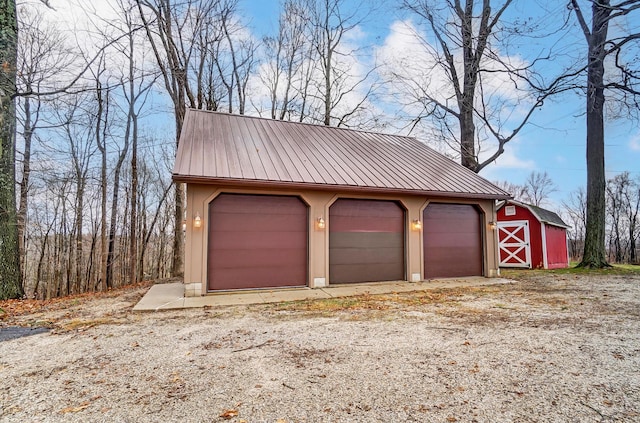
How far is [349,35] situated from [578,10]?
12.2 meters

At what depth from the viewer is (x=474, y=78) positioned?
6.99 metres

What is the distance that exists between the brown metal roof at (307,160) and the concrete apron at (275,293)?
2.25 m

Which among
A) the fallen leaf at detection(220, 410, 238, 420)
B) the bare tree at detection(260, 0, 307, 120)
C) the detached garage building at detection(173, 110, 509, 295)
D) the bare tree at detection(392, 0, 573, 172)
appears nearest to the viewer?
the fallen leaf at detection(220, 410, 238, 420)

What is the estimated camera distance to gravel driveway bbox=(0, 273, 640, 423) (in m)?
2.30

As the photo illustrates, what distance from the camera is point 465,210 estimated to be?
905 centimetres

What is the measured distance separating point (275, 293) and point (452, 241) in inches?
201

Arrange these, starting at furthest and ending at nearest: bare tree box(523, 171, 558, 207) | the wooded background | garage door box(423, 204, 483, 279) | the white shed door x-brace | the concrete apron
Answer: bare tree box(523, 171, 558, 207)
the white shed door x-brace
garage door box(423, 204, 483, 279)
the wooded background
the concrete apron

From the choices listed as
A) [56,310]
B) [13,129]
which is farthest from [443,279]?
[13,129]

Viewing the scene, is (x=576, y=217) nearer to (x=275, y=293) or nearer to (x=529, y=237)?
(x=529, y=237)

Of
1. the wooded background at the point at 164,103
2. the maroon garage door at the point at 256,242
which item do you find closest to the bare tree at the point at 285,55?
the wooded background at the point at 164,103

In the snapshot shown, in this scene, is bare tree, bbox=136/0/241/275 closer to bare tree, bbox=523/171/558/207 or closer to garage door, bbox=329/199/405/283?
garage door, bbox=329/199/405/283

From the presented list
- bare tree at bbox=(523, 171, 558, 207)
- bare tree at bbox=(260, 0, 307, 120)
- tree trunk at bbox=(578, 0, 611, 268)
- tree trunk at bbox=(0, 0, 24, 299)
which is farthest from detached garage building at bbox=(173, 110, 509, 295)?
bare tree at bbox=(523, 171, 558, 207)

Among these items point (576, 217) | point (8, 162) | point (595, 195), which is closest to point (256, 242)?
point (8, 162)

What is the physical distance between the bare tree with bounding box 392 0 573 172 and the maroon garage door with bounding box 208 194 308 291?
4.44 metres
